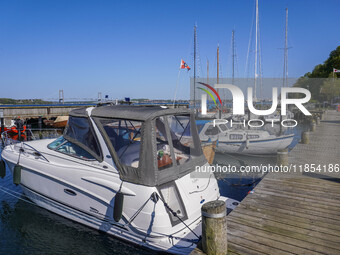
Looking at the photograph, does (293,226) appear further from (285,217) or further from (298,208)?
(298,208)

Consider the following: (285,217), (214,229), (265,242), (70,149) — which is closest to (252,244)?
(265,242)

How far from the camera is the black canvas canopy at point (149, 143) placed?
5230 millimetres

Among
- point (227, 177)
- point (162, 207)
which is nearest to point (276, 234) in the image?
point (162, 207)

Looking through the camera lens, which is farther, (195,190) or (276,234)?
(195,190)

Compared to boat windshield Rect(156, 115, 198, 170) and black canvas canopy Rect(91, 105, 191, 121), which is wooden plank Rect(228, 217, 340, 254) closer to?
boat windshield Rect(156, 115, 198, 170)

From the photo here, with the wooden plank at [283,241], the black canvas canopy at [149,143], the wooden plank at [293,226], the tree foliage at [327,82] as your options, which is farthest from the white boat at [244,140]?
the tree foliage at [327,82]

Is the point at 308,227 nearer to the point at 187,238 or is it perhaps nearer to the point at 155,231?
the point at 187,238

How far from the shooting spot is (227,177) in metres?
12.6

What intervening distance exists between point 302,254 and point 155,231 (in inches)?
106

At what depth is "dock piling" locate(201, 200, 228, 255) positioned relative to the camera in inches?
147

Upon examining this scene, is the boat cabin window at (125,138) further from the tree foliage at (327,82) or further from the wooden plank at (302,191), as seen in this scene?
the tree foliage at (327,82)

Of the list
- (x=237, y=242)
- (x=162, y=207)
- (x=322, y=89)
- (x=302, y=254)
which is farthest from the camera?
(x=322, y=89)

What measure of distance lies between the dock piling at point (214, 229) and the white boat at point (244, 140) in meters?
12.3

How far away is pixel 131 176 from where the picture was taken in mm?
5340
